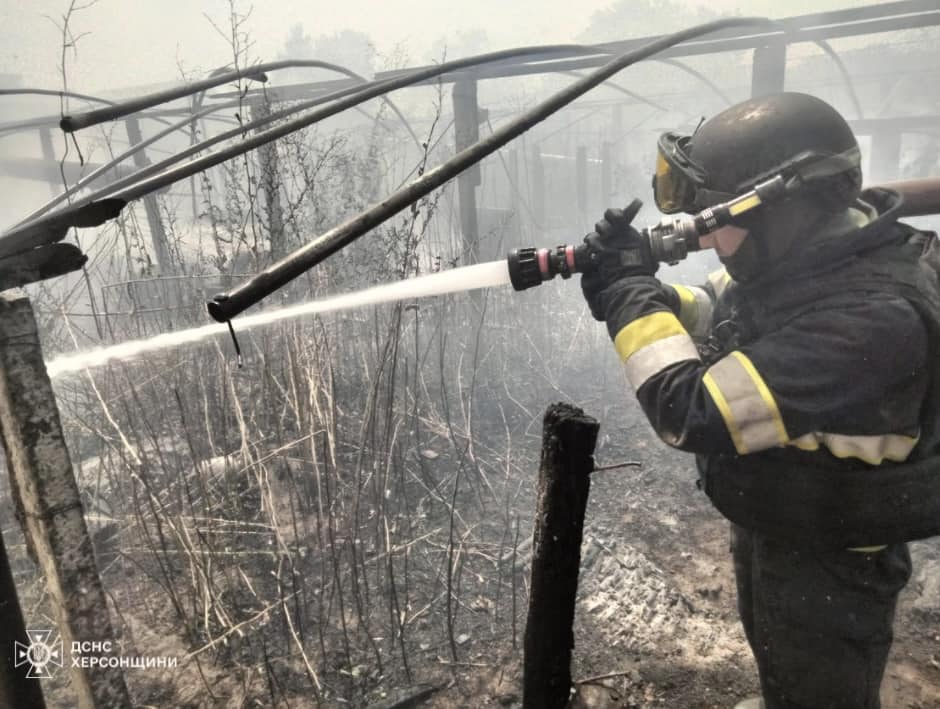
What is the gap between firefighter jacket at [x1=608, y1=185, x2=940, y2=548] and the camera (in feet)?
4.98

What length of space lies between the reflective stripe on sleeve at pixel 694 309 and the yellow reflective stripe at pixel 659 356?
0.66 m

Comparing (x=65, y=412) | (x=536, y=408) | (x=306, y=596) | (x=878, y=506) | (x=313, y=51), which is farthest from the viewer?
(x=313, y=51)

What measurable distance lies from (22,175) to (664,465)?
1455 centimetres

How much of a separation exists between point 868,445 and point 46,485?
2.36m

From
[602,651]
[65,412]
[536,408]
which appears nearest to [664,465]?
[536,408]

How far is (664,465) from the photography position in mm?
4562

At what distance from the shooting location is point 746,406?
5.17 ft

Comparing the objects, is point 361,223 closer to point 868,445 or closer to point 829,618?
point 868,445

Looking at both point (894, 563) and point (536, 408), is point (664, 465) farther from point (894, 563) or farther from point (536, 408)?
point (894, 563)

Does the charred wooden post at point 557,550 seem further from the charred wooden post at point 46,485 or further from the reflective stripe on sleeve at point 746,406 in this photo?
the charred wooden post at point 46,485

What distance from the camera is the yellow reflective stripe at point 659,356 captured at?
68.8 inches

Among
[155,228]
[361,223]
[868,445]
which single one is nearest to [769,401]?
[868,445]
